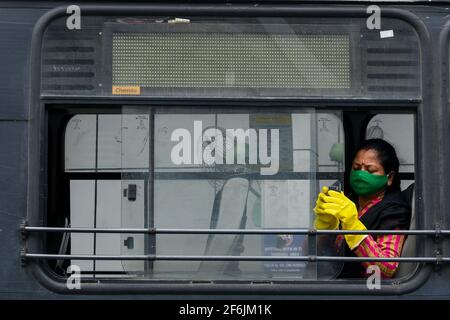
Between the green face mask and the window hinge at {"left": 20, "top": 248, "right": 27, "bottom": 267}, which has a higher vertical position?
the green face mask

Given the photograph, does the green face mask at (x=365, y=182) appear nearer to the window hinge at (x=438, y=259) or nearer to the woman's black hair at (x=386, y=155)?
the woman's black hair at (x=386, y=155)

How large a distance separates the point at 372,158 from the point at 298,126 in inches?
18.4

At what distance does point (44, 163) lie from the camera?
415cm

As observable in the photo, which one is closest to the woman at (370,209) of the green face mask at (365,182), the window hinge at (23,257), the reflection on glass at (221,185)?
the green face mask at (365,182)

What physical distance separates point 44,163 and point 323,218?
1.34 metres

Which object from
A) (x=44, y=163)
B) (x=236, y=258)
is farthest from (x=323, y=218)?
(x=44, y=163)

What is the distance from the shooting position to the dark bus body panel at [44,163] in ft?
13.4

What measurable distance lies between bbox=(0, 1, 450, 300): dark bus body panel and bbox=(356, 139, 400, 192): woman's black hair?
10.5 inches

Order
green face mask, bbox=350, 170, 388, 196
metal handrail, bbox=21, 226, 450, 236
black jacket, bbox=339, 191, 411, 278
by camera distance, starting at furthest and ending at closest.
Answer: green face mask, bbox=350, 170, 388, 196 → black jacket, bbox=339, 191, 411, 278 → metal handrail, bbox=21, 226, 450, 236

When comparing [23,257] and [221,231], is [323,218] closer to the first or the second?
[221,231]

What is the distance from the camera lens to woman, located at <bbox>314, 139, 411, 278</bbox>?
414 cm

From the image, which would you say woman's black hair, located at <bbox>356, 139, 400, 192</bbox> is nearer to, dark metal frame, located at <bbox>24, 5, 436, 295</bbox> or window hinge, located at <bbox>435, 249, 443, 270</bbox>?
dark metal frame, located at <bbox>24, 5, 436, 295</bbox>

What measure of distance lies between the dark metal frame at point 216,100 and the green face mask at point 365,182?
0.25 metres

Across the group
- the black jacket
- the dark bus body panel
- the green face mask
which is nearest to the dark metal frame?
the dark bus body panel
